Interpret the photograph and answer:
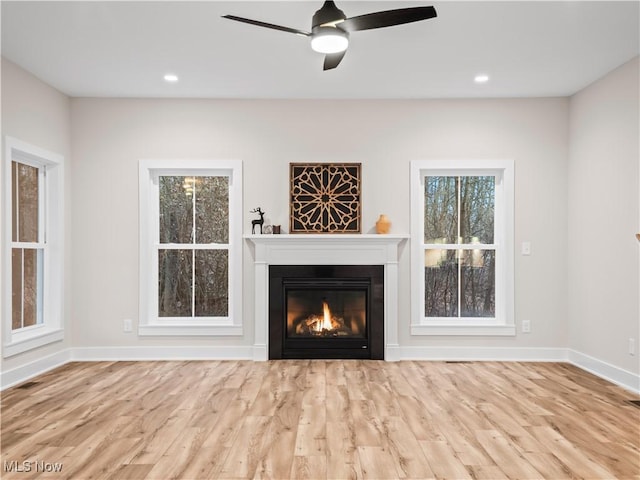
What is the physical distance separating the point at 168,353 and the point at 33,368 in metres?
1.25

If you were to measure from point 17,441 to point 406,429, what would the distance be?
2.37 m

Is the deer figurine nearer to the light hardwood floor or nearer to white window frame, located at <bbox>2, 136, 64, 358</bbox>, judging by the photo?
the light hardwood floor

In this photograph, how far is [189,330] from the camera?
17.0 feet

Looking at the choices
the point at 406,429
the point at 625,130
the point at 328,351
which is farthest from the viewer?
the point at 328,351

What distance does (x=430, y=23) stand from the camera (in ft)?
11.3

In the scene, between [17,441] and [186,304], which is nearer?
A: [17,441]

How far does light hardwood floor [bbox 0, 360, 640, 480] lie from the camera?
2559 millimetres

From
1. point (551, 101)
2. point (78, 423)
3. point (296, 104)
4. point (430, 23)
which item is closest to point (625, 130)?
point (551, 101)

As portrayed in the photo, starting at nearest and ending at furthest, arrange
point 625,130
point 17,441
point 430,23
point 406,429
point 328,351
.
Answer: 1. point 17,441
2. point 406,429
3. point 430,23
4. point 625,130
5. point 328,351

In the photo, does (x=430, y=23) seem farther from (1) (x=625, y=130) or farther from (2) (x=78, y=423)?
(2) (x=78, y=423)

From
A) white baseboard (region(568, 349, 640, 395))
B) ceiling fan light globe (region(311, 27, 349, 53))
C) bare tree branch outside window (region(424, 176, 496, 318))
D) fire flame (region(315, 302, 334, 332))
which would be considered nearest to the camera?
ceiling fan light globe (region(311, 27, 349, 53))

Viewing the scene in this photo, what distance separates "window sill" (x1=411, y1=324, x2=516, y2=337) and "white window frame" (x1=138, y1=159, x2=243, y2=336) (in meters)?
1.94

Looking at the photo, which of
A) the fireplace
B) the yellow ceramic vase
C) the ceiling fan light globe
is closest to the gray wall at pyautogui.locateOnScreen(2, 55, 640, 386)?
the yellow ceramic vase

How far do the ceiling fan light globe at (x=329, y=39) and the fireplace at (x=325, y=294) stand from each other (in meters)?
2.65
